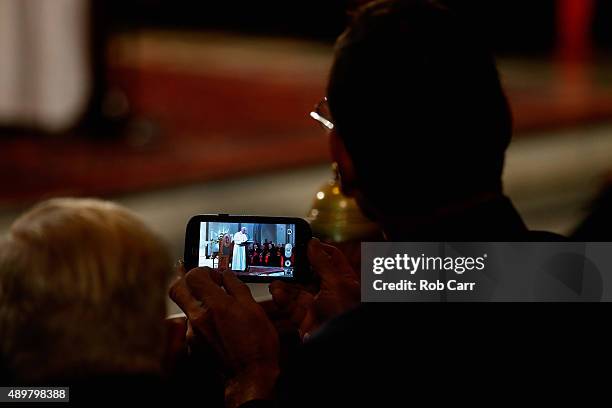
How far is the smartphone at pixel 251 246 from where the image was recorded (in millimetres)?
1229

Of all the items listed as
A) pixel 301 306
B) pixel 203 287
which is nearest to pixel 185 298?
pixel 203 287

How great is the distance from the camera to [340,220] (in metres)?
1.50

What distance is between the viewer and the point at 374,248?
47.4 inches

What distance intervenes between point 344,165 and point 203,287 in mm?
216

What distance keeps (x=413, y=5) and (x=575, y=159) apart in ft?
17.6

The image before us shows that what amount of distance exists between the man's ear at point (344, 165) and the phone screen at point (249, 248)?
0.13 meters

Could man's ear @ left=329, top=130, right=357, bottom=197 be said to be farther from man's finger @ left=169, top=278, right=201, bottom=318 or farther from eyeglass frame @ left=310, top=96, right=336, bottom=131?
man's finger @ left=169, top=278, right=201, bottom=318

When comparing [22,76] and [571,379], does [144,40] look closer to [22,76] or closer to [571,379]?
[22,76]

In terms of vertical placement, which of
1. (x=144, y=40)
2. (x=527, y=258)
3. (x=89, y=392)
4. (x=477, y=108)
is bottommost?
(x=89, y=392)

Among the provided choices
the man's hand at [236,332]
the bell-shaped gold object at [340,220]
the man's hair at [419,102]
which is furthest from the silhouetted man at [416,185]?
the bell-shaped gold object at [340,220]

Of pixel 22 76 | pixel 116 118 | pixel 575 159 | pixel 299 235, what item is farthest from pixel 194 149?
pixel 299 235

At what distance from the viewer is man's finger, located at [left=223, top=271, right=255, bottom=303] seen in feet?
3.94

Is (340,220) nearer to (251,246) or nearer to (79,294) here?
(251,246)

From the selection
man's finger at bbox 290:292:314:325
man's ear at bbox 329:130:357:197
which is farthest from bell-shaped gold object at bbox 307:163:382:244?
man's ear at bbox 329:130:357:197
